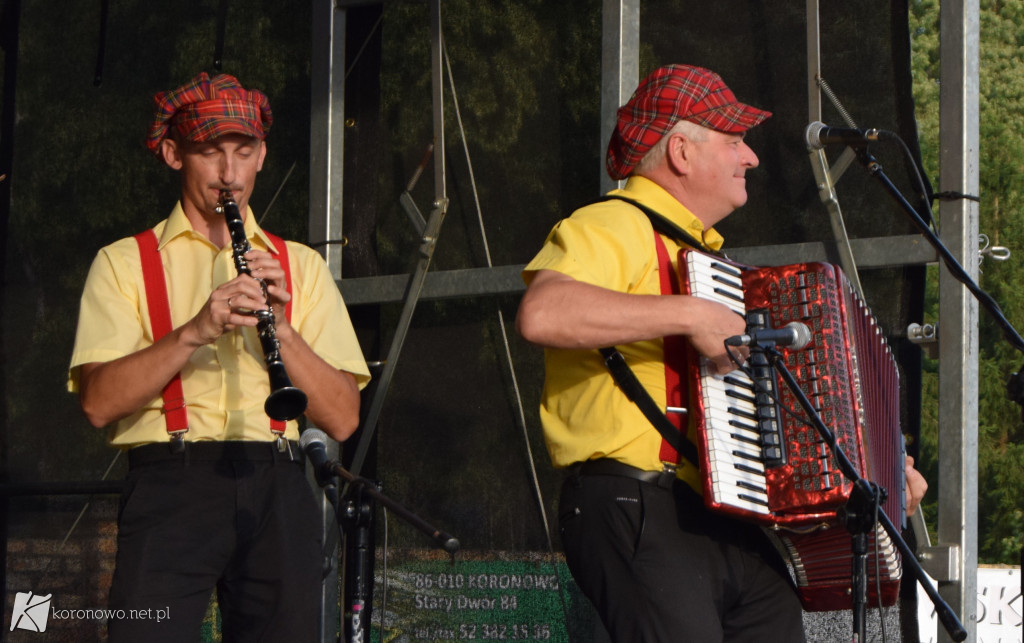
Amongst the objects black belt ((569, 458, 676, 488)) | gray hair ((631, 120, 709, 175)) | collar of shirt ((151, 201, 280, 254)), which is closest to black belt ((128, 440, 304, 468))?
collar of shirt ((151, 201, 280, 254))

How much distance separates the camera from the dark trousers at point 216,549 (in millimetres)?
2861

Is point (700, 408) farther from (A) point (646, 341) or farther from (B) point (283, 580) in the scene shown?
(B) point (283, 580)

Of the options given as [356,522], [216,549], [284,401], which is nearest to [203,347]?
[284,401]

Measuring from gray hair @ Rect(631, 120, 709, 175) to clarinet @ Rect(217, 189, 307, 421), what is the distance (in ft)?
3.03

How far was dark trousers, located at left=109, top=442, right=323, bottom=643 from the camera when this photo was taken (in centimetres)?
286

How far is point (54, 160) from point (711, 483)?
3666 millimetres

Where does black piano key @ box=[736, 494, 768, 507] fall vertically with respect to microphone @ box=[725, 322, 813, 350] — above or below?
below

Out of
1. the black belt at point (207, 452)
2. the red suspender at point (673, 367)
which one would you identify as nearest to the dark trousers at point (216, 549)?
the black belt at point (207, 452)

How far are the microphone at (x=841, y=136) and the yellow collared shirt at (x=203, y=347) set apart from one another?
1305 millimetres

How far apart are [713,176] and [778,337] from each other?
588mm

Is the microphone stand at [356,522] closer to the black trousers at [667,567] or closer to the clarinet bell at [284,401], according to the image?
the clarinet bell at [284,401]

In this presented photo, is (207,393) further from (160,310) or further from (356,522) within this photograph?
(356,522)

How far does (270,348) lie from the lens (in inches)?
116

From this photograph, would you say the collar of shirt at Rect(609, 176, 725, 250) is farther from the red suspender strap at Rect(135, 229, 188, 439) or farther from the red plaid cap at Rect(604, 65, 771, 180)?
the red suspender strap at Rect(135, 229, 188, 439)
